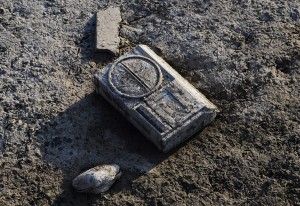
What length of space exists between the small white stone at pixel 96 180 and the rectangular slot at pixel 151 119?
42 cm

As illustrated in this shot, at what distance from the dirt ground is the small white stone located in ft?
0.21

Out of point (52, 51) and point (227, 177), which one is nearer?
point (227, 177)

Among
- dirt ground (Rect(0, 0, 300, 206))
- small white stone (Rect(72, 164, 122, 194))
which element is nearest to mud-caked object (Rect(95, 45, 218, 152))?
dirt ground (Rect(0, 0, 300, 206))

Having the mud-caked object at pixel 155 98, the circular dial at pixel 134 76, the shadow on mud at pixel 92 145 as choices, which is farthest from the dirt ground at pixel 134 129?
the circular dial at pixel 134 76

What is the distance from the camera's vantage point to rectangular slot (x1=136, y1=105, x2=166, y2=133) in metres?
4.43

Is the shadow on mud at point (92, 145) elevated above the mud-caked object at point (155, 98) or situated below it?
below

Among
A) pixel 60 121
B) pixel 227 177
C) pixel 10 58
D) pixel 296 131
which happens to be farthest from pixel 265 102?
pixel 10 58

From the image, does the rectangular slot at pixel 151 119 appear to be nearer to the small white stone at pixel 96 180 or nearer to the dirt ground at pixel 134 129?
the dirt ground at pixel 134 129

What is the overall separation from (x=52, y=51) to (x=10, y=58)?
34 centimetres

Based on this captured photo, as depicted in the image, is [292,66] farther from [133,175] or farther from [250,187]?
[133,175]

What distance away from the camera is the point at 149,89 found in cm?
464

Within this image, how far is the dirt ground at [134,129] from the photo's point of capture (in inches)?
174

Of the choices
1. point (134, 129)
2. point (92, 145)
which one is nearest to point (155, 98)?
point (134, 129)

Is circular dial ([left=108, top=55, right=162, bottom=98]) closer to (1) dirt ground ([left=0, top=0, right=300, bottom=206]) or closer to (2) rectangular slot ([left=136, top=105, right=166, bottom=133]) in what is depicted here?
(2) rectangular slot ([left=136, top=105, right=166, bottom=133])
